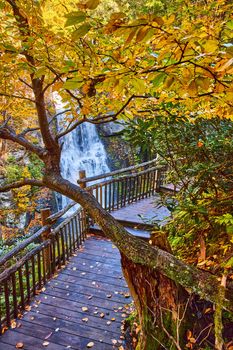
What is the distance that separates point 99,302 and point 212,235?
94.0 inches

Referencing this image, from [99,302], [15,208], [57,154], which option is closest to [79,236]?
[99,302]

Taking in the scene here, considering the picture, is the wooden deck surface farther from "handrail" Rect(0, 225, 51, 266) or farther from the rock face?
the rock face

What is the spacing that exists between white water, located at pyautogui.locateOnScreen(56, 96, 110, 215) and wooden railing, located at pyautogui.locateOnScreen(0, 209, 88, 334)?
731 cm

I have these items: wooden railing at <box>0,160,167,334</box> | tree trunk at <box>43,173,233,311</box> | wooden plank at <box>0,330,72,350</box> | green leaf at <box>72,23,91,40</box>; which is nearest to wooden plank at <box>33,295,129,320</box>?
wooden railing at <box>0,160,167,334</box>

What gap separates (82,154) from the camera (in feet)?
46.7

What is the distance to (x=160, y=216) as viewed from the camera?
22.9 ft

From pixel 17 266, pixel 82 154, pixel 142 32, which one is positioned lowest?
pixel 17 266

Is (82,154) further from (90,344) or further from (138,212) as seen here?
(90,344)

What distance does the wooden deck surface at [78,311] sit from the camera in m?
3.74

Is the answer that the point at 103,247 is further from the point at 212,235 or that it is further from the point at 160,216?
the point at 212,235

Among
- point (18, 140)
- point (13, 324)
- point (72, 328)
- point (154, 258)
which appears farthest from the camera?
point (13, 324)

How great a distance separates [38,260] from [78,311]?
3.54 ft

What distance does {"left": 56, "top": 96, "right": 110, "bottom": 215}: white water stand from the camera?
13641 mm

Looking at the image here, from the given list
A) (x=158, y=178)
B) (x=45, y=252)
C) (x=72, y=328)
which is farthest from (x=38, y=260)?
(x=158, y=178)
